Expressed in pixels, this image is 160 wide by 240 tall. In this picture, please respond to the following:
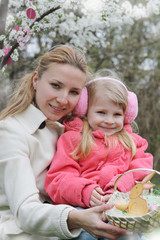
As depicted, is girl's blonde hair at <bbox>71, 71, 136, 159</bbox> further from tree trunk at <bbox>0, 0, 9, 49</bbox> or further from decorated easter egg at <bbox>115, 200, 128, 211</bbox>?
tree trunk at <bbox>0, 0, 9, 49</bbox>

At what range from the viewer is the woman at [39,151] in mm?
1651

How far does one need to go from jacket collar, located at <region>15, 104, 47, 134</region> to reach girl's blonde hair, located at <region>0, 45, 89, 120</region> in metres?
0.03

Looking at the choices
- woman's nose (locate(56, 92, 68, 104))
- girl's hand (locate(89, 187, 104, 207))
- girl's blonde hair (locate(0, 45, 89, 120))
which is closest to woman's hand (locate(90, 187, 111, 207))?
girl's hand (locate(89, 187, 104, 207))

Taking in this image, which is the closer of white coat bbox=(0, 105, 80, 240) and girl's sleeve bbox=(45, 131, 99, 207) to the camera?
white coat bbox=(0, 105, 80, 240)

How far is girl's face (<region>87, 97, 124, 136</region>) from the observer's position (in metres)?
2.23

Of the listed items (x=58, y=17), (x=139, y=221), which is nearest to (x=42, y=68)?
(x=139, y=221)

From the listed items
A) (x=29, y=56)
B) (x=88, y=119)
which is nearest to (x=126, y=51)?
(x=29, y=56)

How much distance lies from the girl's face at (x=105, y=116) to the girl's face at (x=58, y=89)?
15cm

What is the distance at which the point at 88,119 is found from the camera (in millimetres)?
2299

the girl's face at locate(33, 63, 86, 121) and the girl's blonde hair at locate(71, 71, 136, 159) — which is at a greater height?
the girl's face at locate(33, 63, 86, 121)

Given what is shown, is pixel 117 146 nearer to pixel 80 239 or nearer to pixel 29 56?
pixel 80 239

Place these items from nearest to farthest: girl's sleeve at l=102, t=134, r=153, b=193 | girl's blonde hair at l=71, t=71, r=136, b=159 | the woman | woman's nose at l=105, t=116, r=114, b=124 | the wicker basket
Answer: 1. the wicker basket
2. the woman
3. girl's sleeve at l=102, t=134, r=153, b=193
4. girl's blonde hair at l=71, t=71, r=136, b=159
5. woman's nose at l=105, t=116, r=114, b=124

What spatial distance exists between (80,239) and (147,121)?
173 inches

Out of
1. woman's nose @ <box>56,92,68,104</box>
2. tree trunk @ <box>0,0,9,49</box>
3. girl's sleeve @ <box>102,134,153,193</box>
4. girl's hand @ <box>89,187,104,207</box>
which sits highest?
tree trunk @ <box>0,0,9,49</box>
